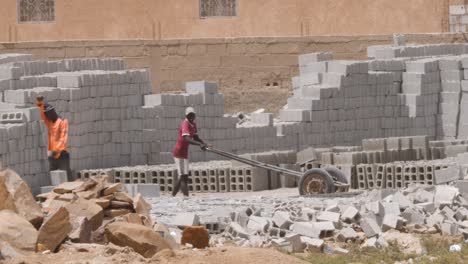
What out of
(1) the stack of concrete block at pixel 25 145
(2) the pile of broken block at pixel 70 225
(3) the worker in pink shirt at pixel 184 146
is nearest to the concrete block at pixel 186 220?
(2) the pile of broken block at pixel 70 225

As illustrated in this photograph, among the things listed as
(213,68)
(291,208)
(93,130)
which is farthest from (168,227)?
(213,68)

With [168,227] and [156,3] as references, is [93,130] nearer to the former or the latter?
[168,227]

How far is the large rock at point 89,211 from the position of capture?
1541 cm

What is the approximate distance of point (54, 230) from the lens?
47.6ft

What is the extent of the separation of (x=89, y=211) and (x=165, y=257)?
2086mm

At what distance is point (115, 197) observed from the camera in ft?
54.7

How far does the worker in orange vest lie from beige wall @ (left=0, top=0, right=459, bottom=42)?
1200cm

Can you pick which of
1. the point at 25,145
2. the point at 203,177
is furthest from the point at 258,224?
the point at 203,177

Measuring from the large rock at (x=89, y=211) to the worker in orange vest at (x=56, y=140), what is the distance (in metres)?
5.88

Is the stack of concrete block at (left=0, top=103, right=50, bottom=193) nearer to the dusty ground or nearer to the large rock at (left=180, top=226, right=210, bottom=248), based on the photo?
the large rock at (left=180, top=226, right=210, bottom=248)

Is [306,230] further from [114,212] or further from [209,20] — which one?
[209,20]

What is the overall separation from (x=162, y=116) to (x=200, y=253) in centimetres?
1038

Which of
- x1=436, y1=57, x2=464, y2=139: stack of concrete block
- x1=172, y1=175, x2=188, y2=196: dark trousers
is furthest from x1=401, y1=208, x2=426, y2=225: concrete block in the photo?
x1=436, y1=57, x2=464, y2=139: stack of concrete block

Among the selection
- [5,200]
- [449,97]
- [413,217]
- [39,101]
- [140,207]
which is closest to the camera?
[5,200]
